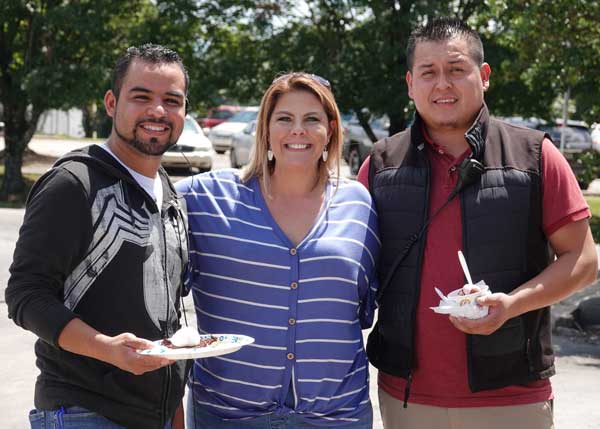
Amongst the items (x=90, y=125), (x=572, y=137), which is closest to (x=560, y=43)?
(x=572, y=137)

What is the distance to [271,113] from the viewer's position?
3738mm

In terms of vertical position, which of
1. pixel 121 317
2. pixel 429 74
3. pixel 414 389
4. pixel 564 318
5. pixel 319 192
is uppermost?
pixel 429 74

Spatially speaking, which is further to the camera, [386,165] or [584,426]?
[584,426]

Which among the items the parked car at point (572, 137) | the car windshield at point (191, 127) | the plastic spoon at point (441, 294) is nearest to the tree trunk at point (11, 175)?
the car windshield at point (191, 127)

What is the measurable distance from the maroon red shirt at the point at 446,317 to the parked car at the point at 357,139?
67.0 ft

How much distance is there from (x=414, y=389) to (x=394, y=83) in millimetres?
16170

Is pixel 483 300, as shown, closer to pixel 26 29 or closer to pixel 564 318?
pixel 564 318

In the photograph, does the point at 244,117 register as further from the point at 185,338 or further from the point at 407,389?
the point at 185,338

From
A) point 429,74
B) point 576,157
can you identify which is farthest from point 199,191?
point 576,157

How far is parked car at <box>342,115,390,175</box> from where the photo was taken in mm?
24214

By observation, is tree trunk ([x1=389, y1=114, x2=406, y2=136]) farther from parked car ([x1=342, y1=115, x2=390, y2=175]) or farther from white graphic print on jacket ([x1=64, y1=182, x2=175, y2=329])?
white graphic print on jacket ([x1=64, y1=182, x2=175, y2=329])

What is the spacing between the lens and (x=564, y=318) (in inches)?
379

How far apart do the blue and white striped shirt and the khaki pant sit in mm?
223

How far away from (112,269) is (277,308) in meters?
0.78
